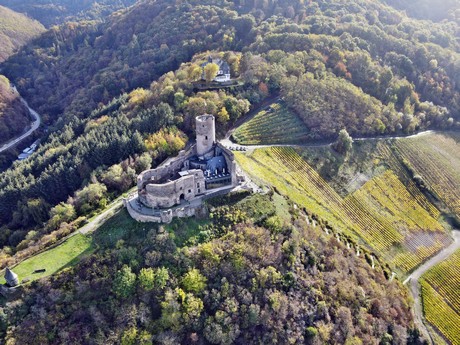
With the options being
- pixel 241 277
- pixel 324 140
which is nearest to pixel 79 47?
pixel 324 140

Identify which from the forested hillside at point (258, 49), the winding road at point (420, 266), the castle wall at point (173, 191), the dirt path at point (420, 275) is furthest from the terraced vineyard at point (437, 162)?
the castle wall at point (173, 191)

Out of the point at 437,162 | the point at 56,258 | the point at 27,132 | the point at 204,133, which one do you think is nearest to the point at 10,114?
the point at 27,132

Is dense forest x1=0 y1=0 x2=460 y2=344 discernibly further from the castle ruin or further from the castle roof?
the castle roof

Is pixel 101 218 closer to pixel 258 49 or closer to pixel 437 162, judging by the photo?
pixel 258 49

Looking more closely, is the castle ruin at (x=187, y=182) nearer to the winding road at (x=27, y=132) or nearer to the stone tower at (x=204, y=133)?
the stone tower at (x=204, y=133)

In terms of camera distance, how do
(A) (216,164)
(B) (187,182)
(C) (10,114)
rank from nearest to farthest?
(B) (187,182)
(A) (216,164)
(C) (10,114)

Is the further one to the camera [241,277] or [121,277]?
Result: [241,277]

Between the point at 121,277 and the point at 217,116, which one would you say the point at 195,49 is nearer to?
the point at 217,116
